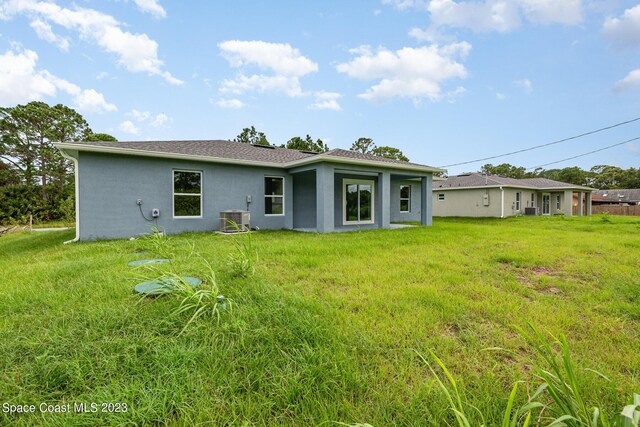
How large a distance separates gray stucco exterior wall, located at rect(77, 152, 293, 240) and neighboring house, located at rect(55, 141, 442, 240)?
0.02m

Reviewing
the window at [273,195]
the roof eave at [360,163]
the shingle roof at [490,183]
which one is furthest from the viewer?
the shingle roof at [490,183]

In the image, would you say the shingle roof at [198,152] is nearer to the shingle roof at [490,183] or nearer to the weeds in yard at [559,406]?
the weeds in yard at [559,406]

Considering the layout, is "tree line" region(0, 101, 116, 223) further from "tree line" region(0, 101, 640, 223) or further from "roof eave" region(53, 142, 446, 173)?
"roof eave" region(53, 142, 446, 173)

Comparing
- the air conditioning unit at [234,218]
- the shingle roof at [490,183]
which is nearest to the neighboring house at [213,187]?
the air conditioning unit at [234,218]

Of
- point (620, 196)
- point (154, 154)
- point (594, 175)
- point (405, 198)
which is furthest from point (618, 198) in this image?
point (154, 154)

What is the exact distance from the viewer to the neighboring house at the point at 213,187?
764cm

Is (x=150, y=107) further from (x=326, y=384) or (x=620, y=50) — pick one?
(x=620, y=50)

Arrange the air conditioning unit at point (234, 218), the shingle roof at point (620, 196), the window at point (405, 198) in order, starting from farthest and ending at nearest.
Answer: the shingle roof at point (620, 196) < the window at point (405, 198) < the air conditioning unit at point (234, 218)

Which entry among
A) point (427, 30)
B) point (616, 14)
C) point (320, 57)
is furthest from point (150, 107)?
point (616, 14)

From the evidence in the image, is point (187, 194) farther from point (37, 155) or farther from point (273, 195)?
point (37, 155)

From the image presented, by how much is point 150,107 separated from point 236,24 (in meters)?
6.58

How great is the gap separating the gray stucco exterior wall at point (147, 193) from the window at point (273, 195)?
21cm

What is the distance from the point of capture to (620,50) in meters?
12.1

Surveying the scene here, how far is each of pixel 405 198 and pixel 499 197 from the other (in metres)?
8.39
